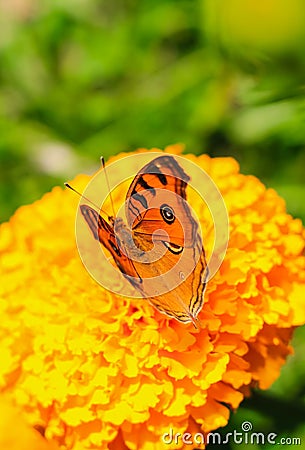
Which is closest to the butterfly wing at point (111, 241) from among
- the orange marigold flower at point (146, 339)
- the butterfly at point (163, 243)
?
the butterfly at point (163, 243)

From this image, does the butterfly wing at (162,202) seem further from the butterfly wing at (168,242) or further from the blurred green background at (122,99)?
the blurred green background at (122,99)

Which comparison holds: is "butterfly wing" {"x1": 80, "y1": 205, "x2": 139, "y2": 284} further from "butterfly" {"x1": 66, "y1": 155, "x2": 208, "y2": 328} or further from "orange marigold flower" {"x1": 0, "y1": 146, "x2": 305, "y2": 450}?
"orange marigold flower" {"x1": 0, "y1": 146, "x2": 305, "y2": 450}

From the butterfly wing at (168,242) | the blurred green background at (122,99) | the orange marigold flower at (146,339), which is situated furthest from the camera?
the blurred green background at (122,99)

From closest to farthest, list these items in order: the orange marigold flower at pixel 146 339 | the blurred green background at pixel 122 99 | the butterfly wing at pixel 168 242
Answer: the butterfly wing at pixel 168 242
the orange marigold flower at pixel 146 339
the blurred green background at pixel 122 99

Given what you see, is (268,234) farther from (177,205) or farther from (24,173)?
(24,173)

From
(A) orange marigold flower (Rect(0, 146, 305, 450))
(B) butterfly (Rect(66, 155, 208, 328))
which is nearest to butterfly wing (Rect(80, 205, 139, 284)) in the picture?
(B) butterfly (Rect(66, 155, 208, 328))

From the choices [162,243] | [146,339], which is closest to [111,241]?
[162,243]
